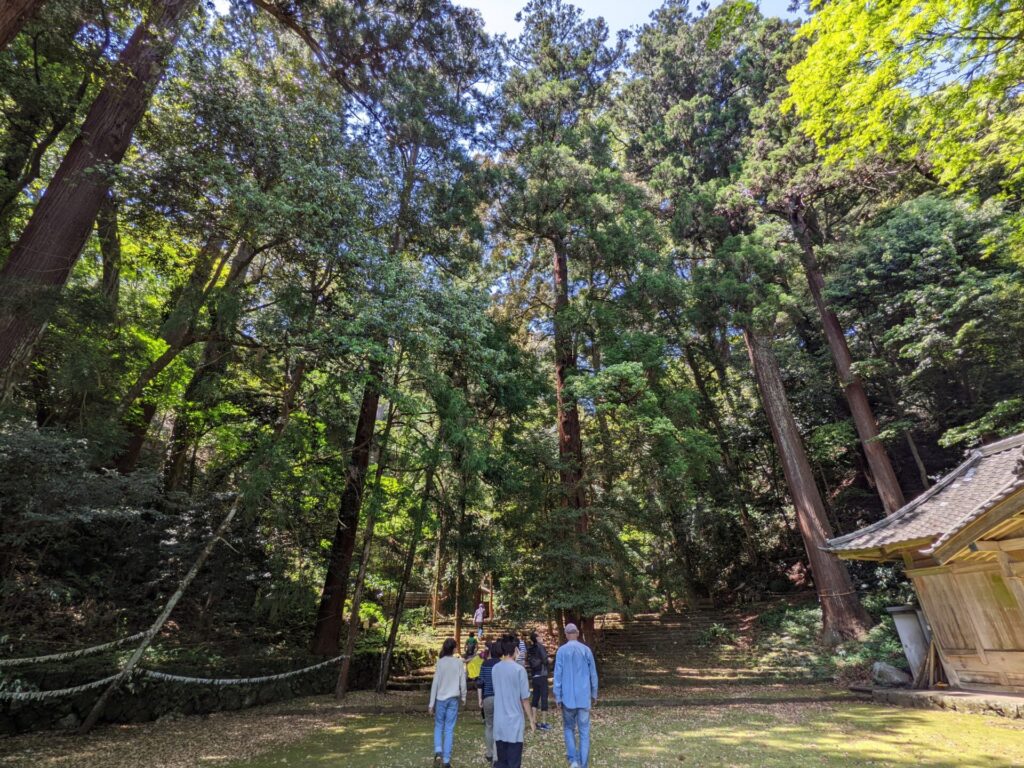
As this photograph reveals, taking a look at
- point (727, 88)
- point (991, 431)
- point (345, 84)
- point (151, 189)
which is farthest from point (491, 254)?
point (991, 431)

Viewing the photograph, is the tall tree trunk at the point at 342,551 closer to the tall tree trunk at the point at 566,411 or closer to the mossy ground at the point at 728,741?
the mossy ground at the point at 728,741

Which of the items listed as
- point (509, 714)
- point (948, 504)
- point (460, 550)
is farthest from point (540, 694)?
point (948, 504)

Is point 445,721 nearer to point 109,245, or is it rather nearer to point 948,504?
point 948,504

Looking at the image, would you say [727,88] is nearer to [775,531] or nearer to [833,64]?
[833,64]

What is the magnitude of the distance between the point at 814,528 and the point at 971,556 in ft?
15.9

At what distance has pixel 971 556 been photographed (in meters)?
7.11

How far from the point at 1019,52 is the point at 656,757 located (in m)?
9.04

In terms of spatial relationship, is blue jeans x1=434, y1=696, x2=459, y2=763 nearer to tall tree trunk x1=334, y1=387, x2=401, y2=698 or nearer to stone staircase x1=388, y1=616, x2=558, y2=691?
tall tree trunk x1=334, y1=387, x2=401, y2=698

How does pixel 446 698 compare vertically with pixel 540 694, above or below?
above

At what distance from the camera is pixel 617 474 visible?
10945mm

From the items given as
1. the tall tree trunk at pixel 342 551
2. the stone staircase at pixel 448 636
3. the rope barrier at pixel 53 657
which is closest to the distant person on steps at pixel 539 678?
the stone staircase at pixel 448 636

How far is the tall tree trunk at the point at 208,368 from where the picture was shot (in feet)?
24.3

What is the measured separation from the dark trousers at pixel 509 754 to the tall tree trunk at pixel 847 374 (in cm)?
1298

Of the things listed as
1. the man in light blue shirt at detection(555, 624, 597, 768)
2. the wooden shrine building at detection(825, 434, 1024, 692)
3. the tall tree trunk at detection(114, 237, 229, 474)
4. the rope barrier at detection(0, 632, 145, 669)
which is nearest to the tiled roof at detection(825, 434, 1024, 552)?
the wooden shrine building at detection(825, 434, 1024, 692)
